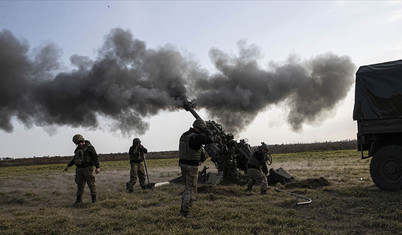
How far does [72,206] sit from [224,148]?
6292 mm

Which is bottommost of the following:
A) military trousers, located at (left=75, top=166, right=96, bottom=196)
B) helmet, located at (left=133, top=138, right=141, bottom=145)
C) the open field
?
the open field

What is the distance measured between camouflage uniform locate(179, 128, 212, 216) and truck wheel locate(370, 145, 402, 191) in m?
5.75

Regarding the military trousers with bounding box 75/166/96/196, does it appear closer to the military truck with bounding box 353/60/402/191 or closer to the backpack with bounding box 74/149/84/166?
the backpack with bounding box 74/149/84/166

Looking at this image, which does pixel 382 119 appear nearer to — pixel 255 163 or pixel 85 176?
pixel 255 163

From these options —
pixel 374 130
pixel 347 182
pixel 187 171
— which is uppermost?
pixel 374 130

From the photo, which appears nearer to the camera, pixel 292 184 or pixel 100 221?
pixel 100 221

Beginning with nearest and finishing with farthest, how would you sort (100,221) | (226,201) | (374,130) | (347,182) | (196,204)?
(100,221)
(196,204)
(226,201)
(374,130)
(347,182)

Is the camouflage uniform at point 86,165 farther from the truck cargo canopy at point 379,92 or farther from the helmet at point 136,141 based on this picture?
the truck cargo canopy at point 379,92

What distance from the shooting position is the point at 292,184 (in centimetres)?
1235

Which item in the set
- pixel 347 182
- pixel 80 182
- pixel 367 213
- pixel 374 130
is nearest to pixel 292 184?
pixel 347 182

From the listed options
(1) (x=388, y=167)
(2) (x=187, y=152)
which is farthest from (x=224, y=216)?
(1) (x=388, y=167)

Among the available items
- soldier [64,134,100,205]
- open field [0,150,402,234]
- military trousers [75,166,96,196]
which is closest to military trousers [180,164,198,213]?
open field [0,150,402,234]

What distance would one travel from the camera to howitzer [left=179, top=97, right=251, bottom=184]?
541 inches

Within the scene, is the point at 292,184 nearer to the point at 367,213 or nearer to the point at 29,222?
the point at 367,213
